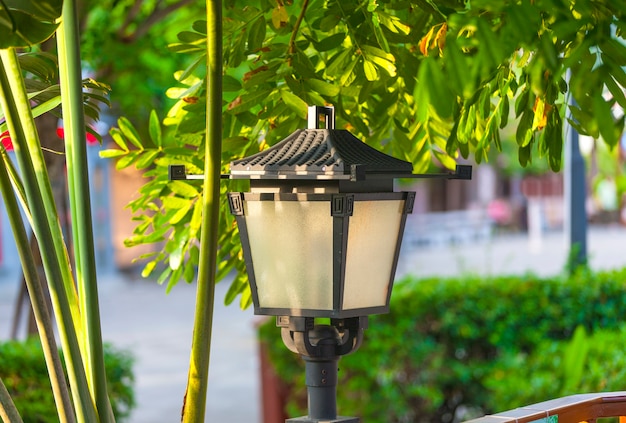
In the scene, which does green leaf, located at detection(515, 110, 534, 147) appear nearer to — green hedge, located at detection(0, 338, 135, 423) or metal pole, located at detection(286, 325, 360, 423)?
metal pole, located at detection(286, 325, 360, 423)

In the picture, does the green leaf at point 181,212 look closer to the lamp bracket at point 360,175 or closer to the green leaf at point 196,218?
the green leaf at point 196,218

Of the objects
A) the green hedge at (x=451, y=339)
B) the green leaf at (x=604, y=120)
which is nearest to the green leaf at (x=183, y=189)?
the green leaf at (x=604, y=120)

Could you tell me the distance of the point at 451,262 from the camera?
21.5 m

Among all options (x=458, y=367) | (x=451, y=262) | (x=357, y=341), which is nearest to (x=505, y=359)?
(x=458, y=367)

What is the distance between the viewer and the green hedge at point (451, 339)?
20.8 ft

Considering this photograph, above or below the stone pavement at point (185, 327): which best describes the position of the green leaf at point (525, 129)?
above

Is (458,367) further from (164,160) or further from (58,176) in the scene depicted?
(164,160)

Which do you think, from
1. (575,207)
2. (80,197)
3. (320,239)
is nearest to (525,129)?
(320,239)

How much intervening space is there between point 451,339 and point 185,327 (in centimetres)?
757

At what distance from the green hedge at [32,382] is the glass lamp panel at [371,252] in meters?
3.13

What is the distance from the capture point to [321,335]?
208 centimetres

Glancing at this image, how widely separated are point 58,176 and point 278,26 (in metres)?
3.90

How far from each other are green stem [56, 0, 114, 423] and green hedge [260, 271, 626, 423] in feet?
14.4

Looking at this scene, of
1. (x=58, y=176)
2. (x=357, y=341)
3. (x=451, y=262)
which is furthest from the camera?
Answer: (x=451, y=262)
